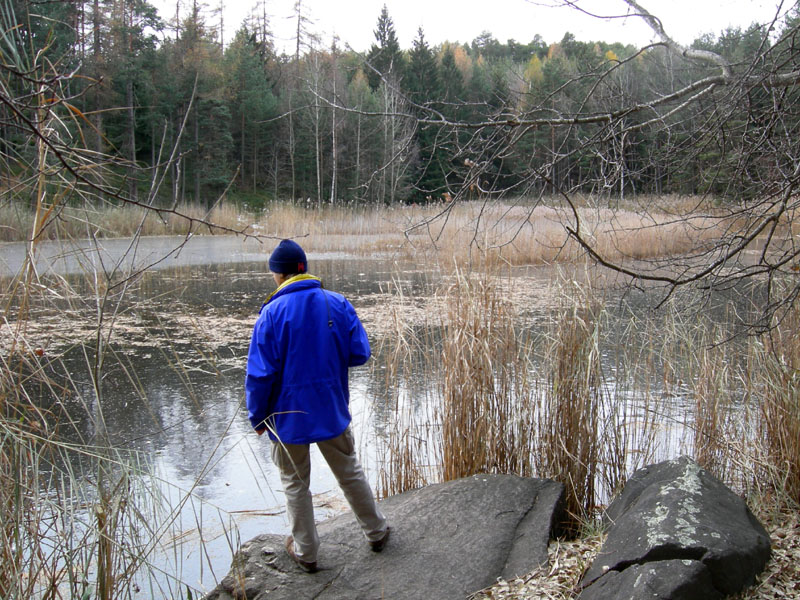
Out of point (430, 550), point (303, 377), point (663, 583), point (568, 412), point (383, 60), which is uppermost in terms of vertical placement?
point (383, 60)

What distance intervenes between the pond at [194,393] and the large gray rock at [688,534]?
955mm

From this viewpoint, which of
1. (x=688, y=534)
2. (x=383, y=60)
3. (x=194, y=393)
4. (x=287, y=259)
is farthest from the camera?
(x=194, y=393)

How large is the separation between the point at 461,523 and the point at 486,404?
696 millimetres

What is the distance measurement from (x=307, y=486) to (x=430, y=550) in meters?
0.70

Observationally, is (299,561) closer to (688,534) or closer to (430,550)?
(430,550)

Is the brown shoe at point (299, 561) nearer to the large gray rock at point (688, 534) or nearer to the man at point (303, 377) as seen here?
the man at point (303, 377)

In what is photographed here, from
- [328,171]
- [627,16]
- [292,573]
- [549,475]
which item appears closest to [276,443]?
[292,573]

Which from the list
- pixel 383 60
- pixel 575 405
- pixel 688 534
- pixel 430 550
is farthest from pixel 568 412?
pixel 383 60

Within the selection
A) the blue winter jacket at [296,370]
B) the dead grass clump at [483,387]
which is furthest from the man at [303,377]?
the dead grass clump at [483,387]

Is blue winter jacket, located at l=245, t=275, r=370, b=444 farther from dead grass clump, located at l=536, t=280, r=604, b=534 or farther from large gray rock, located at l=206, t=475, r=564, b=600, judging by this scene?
dead grass clump, located at l=536, t=280, r=604, b=534

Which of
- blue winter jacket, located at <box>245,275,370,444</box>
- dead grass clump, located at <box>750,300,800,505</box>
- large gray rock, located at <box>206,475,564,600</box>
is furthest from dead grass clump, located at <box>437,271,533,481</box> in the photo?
dead grass clump, located at <box>750,300,800,505</box>

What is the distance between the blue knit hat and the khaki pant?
77cm

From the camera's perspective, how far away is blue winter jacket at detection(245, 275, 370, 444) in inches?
119

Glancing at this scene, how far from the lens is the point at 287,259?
126 inches
